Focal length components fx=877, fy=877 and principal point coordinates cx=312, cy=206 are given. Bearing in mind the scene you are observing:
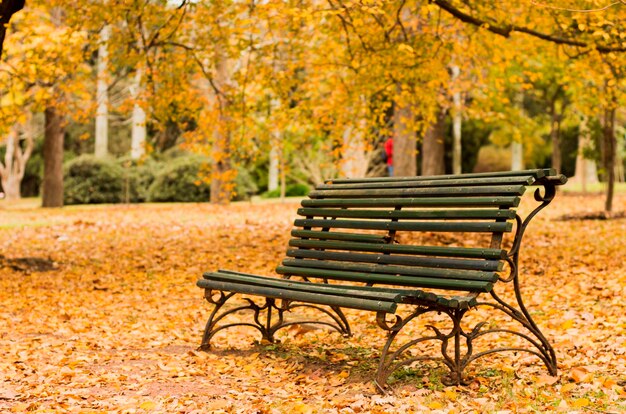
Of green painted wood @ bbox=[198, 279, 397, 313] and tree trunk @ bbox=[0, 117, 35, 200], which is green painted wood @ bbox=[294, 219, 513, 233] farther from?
tree trunk @ bbox=[0, 117, 35, 200]

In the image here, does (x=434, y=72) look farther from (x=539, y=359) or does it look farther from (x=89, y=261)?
(x=539, y=359)

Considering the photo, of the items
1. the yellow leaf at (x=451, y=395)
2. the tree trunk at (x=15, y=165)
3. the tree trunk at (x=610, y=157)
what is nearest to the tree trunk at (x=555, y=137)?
the tree trunk at (x=610, y=157)

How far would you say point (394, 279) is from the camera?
5.29 m

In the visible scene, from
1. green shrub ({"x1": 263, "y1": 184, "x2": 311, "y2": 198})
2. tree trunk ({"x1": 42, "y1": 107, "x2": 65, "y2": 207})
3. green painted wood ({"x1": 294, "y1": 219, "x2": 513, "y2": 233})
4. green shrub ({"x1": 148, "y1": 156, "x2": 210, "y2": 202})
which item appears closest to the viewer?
green painted wood ({"x1": 294, "y1": 219, "x2": 513, "y2": 233})

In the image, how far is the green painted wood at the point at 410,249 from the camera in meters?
4.81

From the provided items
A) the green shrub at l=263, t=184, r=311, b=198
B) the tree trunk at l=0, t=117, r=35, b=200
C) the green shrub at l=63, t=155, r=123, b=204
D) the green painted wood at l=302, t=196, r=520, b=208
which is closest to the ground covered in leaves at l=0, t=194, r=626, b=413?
the green painted wood at l=302, t=196, r=520, b=208

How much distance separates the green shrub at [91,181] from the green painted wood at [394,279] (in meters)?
22.2

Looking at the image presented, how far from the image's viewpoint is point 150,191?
90.2 feet

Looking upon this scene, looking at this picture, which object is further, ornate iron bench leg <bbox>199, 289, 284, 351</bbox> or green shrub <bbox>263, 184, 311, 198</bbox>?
green shrub <bbox>263, 184, 311, 198</bbox>

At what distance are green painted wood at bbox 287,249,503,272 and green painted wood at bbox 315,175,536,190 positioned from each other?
18.7 inches

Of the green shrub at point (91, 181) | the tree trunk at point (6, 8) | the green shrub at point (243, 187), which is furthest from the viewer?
the green shrub at point (91, 181)

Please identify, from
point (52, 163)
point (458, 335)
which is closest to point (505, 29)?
point (458, 335)

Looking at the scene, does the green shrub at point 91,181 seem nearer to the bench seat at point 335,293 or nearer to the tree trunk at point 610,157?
the tree trunk at point 610,157

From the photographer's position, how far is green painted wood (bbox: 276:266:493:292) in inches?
A: 184
